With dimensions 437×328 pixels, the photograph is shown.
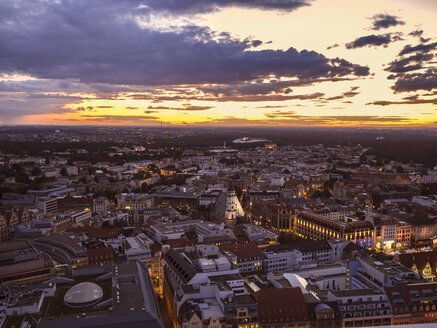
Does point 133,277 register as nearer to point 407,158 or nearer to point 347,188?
point 347,188

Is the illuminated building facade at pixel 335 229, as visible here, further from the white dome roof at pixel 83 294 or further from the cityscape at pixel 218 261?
the white dome roof at pixel 83 294

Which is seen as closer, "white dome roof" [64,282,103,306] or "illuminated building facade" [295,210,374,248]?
"white dome roof" [64,282,103,306]

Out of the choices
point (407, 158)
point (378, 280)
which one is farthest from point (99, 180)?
point (407, 158)

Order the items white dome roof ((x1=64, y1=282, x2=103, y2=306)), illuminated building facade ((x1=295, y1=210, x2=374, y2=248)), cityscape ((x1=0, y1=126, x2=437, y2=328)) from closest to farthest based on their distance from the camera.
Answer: white dome roof ((x1=64, y1=282, x2=103, y2=306)) → cityscape ((x1=0, y1=126, x2=437, y2=328)) → illuminated building facade ((x1=295, y1=210, x2=374, y2=248))

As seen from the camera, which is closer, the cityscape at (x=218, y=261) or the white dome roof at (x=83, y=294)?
the white dome roof at (x=83, y=294)

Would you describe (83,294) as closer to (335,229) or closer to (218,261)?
(218,261)

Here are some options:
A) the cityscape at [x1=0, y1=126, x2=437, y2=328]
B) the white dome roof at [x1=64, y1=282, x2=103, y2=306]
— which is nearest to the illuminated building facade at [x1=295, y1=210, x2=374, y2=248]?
the cityscape at [x1=0, y1=126, x2=437, y2=328]

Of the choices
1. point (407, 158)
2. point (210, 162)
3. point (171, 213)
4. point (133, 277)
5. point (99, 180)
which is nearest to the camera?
point (133, 277)

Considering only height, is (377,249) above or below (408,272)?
below

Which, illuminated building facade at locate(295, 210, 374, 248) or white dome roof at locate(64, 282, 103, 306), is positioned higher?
white dome roof at locate(64, 282, 103, 306)

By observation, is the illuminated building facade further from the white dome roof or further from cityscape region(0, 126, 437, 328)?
the white dome roof

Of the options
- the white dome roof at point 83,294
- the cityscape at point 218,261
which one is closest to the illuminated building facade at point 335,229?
the cityscape at point 218,261
